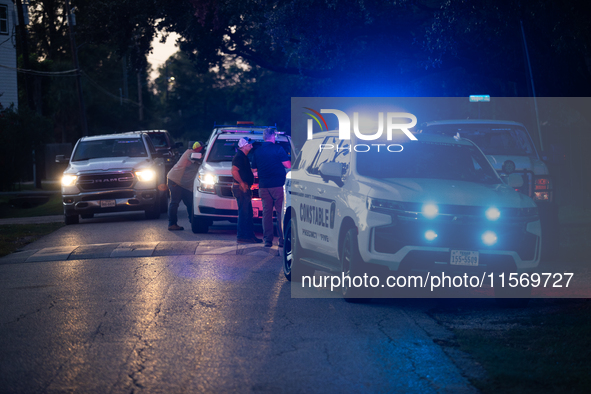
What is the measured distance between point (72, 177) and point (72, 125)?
1650 inches

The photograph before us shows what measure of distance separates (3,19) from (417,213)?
42392 millimetres

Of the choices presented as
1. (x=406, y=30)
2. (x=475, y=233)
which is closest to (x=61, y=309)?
(x=475, y=233)

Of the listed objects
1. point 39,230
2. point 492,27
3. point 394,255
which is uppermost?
point 492,27

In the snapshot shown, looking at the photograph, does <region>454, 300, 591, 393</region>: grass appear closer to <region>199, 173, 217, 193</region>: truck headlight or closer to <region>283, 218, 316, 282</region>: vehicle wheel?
<region>283, 218, 316, 282</region>: vehicle wheel

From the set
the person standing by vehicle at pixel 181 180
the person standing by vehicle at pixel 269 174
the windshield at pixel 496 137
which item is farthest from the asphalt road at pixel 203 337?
the person standing by vehicle at pixel 181 180

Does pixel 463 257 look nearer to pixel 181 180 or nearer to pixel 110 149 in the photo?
pixel 181 180

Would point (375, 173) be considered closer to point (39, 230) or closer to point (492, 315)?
point (492, 315)

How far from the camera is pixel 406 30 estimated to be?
22.8 meters

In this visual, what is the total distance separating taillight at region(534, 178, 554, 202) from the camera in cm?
1386

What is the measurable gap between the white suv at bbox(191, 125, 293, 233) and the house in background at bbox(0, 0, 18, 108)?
31673 mm

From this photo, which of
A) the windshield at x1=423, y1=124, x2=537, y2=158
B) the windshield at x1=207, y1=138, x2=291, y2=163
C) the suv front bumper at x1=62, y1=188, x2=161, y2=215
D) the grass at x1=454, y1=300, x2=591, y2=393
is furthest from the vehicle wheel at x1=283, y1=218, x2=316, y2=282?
the suv front bumper at x1=62, y1=188, x2=161, y2=215

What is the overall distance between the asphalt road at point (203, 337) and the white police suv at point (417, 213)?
664mm

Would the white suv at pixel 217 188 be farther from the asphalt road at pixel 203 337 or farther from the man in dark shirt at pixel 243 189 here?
the asphalt road at pixel 203 337

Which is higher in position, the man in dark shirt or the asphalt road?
the man in dark shirt
